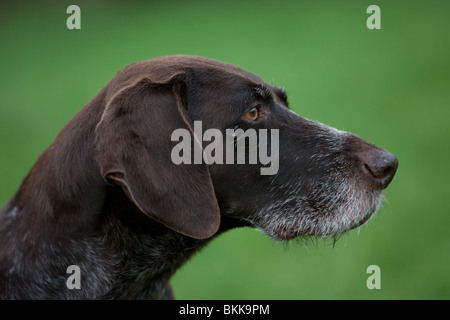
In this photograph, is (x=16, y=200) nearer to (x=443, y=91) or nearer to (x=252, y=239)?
(x=252, y=239)

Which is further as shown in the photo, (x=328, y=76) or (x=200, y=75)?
(x=328, y=76)

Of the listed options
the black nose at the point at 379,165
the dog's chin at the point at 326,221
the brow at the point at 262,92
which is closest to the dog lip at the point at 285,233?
the dog's chin at the point at 326,221

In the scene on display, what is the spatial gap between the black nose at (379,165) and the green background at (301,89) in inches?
22.0

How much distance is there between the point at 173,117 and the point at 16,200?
1.13 m

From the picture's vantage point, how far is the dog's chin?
12.3 feet

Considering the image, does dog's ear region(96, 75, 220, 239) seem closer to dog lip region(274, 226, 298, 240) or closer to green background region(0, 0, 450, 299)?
dog lip region(274, 226, 298, 240)

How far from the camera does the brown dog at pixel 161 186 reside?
330cm

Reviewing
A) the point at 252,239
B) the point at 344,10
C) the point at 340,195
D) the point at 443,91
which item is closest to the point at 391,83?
the point at 443,91

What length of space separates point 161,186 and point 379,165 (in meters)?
1.20

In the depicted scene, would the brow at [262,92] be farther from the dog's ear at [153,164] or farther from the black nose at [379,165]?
the black nose at [379,165]

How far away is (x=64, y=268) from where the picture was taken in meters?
3.58

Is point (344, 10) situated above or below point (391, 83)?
above

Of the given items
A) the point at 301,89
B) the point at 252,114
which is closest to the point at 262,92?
the point at 252,114

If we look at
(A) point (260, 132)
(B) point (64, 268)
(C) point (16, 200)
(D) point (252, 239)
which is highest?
(A) point (260, 132)
